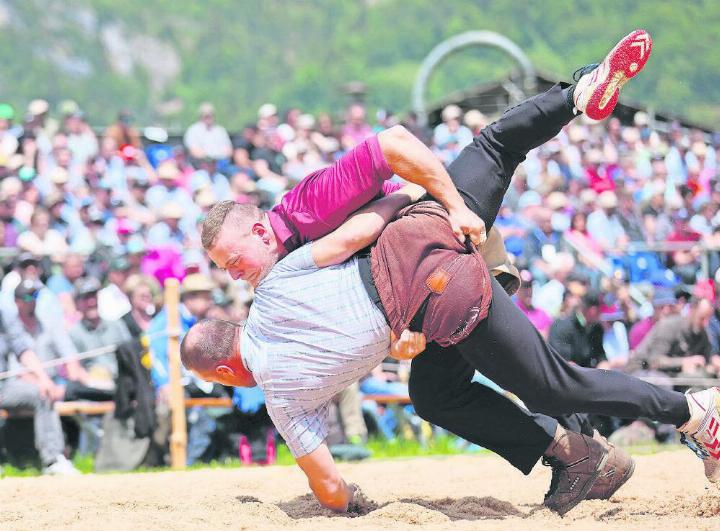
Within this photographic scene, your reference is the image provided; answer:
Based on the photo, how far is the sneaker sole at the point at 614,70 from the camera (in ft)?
16.4

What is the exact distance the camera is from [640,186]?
15789 millimetres

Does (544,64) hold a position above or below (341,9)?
below

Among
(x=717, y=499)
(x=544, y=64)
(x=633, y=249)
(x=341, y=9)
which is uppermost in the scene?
(x=341, y=9)

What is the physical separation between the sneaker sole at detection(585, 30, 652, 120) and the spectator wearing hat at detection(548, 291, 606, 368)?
4.14m

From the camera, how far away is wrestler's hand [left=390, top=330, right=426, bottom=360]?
494 cm

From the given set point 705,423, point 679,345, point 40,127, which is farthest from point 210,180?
point 705,423

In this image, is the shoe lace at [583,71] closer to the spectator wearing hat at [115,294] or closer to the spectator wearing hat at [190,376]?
the spectator wearing hat at [190,376]

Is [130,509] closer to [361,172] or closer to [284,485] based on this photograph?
[284,485]

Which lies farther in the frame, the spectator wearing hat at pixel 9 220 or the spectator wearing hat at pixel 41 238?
the spectator wearing hat at pixel 9 220

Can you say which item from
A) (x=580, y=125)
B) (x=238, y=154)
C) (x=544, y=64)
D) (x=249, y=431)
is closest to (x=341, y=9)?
(x=544, y=64)

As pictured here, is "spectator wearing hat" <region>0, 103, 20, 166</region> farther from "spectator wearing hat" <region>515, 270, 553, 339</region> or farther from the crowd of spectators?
"spectator wearing hat" <region>515, 270, 553, 339</region>

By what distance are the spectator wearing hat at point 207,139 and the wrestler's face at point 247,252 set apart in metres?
8.83

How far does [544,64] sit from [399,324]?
46.3 m

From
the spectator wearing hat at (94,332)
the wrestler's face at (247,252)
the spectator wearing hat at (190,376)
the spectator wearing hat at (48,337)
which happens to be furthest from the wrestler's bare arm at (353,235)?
the spectator wearing hat at (94,332)
